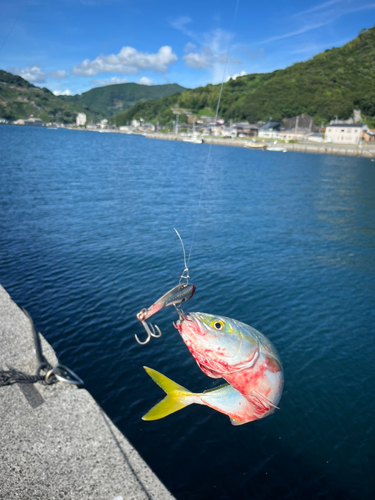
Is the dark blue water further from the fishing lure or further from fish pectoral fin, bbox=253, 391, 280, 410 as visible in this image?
the fishing lure

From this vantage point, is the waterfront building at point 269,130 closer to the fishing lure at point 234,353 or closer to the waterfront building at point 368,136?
the waterfront building at point 368,136

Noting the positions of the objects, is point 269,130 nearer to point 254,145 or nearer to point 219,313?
point 254,145

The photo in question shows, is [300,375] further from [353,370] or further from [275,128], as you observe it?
[275,128]

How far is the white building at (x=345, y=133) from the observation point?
391 feet

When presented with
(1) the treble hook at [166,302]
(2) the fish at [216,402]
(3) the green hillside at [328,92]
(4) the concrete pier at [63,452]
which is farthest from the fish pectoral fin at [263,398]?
(3) the green hillside at [328,92]

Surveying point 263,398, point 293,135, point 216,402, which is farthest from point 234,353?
point 293,135

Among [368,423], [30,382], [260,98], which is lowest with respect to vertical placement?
[368,423]

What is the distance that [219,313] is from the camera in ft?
41.0

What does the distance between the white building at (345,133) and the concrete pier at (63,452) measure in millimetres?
135832

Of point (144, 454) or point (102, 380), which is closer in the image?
point (144, 454)

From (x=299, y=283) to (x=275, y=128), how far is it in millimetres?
163686

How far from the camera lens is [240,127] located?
170m

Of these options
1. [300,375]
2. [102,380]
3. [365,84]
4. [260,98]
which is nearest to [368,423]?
[300,375]

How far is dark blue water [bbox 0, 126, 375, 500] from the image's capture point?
702 centimetres
